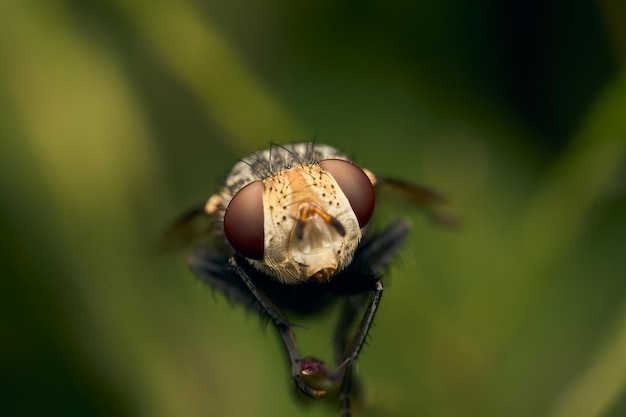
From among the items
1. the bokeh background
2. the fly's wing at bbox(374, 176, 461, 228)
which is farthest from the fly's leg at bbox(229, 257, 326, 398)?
the fly's wing at bbox(374, 176, 461, 228)

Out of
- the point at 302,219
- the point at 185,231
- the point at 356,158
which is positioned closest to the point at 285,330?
the point at 302,219

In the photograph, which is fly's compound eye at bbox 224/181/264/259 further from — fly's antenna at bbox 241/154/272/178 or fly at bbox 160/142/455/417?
fly's antenna at bbox 241/154/272/178

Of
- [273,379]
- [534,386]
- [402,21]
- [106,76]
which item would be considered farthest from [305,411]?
[402,21]

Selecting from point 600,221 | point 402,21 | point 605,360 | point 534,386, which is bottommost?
point 534,386

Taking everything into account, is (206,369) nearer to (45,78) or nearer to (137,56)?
(45,78)

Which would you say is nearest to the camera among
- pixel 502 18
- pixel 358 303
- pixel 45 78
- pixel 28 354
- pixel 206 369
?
pixel 358 303

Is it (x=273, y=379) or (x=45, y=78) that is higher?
(x=45, y=78)

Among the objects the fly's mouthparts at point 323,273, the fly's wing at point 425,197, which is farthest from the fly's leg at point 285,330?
the fly's wing at point 425,197
